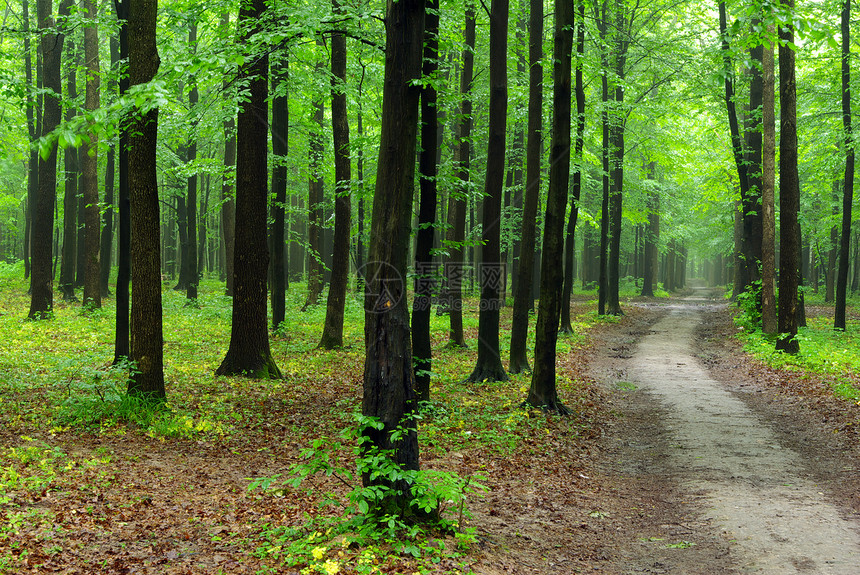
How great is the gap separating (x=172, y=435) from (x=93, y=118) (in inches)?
204


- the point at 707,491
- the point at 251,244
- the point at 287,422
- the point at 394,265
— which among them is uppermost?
the point at 251,244

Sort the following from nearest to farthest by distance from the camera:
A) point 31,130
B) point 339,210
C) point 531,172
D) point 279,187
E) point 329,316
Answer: point 531,172, point 339,210, point 329,316, point 279,187, point 31,130

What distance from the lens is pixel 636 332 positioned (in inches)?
860

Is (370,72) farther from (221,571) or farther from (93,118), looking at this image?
(221,571)

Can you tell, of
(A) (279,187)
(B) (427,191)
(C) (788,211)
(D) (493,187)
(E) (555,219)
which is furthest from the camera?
(A) (279,187)

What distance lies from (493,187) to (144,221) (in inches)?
242

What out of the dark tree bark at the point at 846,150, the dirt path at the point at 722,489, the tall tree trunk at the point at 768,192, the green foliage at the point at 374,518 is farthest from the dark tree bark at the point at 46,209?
the dark tree bark at the point at 846,150

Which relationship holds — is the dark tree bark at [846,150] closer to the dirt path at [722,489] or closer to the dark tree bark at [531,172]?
the dirt path at [722,489]

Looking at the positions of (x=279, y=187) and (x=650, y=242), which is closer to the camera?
(x=279, y=187)

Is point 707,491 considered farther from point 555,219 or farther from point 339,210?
point 339,210

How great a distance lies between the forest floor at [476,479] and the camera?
187 inches

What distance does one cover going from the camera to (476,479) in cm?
706

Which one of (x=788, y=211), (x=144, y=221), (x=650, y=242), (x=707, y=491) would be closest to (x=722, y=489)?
(x=707, y=491)

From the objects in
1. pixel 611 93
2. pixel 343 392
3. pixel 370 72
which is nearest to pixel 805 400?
pixel 343 392
